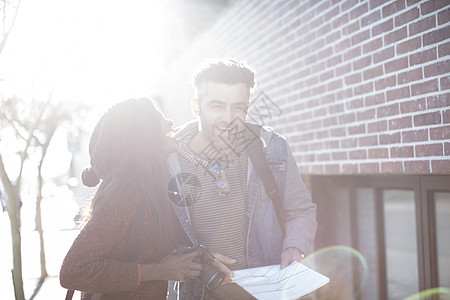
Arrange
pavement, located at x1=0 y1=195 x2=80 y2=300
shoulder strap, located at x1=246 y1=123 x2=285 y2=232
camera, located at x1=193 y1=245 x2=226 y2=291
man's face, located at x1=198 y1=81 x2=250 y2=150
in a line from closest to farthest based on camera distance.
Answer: camera, located at x1=193 y1=245 x2=226 y2=291
shoulder strap, located at x1=246 y1=123 x2=285 y2=232
man's face, located at x1=198 y1=81 x2=250 y2=150
pavement, located at x1=0 y1=195 x2=80 y2=300

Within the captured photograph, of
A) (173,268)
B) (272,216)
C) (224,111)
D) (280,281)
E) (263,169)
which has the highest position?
(224,111)

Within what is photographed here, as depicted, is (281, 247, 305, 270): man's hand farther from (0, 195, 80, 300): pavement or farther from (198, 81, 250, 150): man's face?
(0, 195, 80, 300): pavement

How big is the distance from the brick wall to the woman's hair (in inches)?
75.3

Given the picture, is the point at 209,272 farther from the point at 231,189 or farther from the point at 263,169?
the point at 263,169

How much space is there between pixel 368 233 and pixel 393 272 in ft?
1.55

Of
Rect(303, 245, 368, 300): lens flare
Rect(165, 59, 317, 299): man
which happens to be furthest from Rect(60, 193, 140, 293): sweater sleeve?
Rect(303, 245, 368, 300): lens flare

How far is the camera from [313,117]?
184 inches

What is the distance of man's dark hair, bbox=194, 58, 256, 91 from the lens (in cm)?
299

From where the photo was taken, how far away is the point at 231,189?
2.88m

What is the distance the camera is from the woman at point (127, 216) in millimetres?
2076

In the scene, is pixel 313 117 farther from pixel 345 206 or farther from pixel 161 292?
pixel 161 292

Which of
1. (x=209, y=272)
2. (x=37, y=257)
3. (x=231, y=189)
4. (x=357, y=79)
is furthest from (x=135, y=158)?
(x=37, y=257)

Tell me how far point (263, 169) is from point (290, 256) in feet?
1.92

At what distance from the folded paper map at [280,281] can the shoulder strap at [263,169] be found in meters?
0.46
